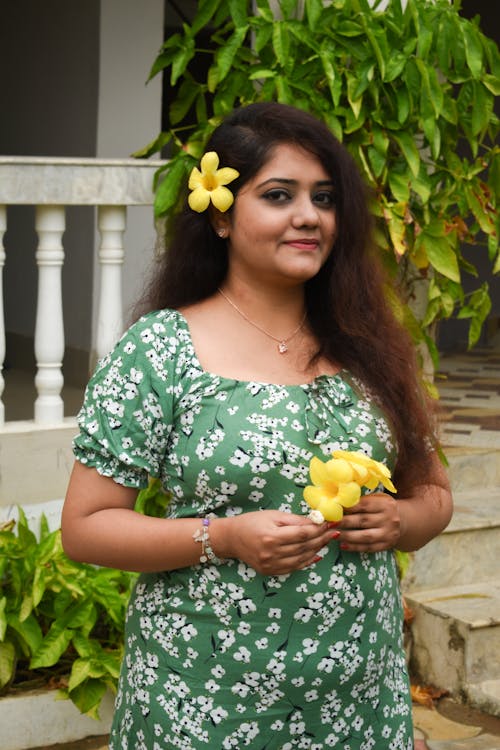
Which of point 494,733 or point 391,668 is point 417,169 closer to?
point 494,733

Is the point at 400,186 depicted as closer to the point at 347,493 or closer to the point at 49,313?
the point at 49,313

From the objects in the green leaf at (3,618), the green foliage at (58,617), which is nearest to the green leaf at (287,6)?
the green foliage at (58,617)

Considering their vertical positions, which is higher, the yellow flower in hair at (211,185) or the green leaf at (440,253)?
the yellow flower in hair at (211,185)

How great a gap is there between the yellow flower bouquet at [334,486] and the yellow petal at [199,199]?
1.73 feet

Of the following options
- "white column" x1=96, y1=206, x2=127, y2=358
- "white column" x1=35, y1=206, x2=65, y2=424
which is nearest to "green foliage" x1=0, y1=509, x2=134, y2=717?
"white column" x1=35, y1=206, x2=65, y2=424

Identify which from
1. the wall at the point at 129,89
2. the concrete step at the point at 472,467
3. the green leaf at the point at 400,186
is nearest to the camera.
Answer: the green leaf at the point at 400,186

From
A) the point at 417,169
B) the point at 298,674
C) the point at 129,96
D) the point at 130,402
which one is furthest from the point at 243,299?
the point at 129,96

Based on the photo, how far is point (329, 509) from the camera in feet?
6.41

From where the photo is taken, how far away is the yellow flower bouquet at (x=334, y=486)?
1.95m

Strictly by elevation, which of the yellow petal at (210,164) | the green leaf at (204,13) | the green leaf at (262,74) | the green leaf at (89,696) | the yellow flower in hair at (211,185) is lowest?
the green leaf at (89,696)

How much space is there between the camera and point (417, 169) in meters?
4.00

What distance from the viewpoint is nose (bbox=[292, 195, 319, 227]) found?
2143 millimetres

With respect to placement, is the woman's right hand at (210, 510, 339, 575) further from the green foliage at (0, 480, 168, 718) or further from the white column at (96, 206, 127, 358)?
the white column at (96, 206, 127, 358)

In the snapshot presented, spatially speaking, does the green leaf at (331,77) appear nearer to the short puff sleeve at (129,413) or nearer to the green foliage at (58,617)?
the green foliage at (58,617)
